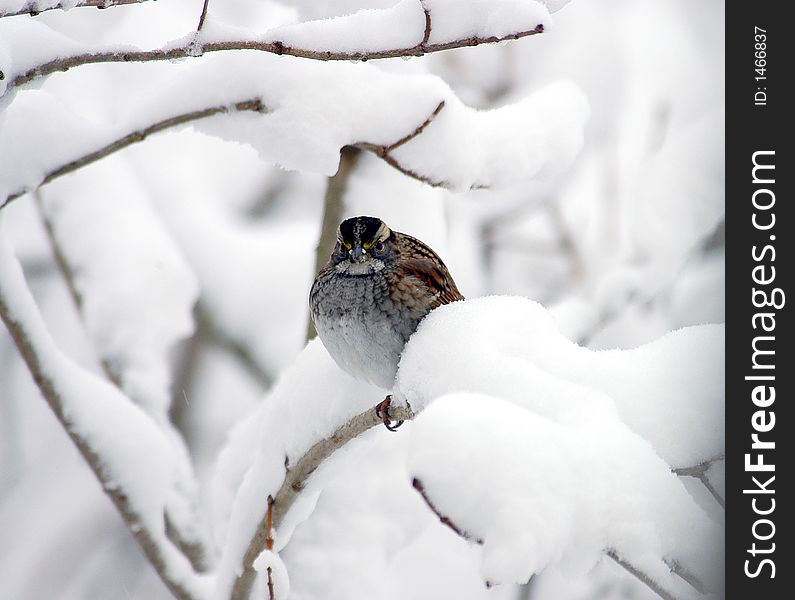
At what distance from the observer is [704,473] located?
5.82ft

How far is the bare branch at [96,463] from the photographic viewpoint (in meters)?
2.82

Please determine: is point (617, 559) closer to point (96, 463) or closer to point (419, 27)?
point (419, 27)

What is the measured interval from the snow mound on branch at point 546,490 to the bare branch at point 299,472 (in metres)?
0.90

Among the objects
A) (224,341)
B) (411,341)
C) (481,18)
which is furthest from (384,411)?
(224,341)

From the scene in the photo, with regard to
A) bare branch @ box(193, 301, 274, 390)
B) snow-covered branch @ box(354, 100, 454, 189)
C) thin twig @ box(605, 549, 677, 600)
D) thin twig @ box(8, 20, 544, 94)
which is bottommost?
bare branch @ box(193, 301, 274, 390)

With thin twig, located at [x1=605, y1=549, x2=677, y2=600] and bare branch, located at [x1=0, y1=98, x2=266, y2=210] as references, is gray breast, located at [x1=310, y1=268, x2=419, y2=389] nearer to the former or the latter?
bare branch, located at [x1=0, y1=98, x2=266, y2=210]

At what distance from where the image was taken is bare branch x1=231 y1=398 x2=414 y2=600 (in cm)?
249

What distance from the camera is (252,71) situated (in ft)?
8.93

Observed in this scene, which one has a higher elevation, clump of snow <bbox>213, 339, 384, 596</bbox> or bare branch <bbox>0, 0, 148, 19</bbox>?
bare branch <bbox>0, 0, 148, 19</bbox>
